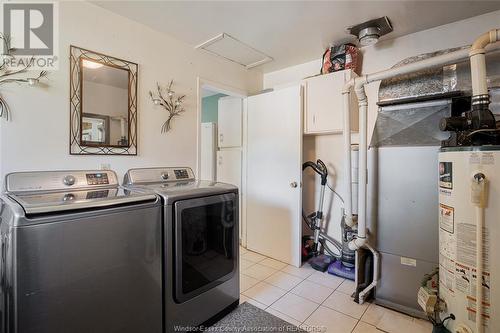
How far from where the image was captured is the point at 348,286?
233 cm

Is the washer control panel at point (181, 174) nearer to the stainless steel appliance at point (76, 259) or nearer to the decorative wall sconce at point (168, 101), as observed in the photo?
the decorative wall sconce at point (168, 101)

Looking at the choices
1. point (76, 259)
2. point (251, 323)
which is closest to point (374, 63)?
point (251, 323)

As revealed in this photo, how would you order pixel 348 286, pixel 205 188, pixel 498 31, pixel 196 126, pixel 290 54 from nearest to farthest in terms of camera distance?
pixel 498 31 → pixel 205 188 → pixel 348 286 → pixel 196 126 → pixel 290 54

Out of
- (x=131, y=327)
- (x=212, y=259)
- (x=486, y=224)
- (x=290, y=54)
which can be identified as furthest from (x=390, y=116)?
(x=131, y=327)

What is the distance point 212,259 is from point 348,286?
1452mm

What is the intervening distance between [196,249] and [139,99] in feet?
4.72

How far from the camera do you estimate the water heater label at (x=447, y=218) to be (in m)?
1.33

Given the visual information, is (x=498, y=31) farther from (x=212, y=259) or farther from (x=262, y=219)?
(x=262, y=219)

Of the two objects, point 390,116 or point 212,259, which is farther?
point 390,116

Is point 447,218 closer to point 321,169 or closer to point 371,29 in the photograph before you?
point 321,169

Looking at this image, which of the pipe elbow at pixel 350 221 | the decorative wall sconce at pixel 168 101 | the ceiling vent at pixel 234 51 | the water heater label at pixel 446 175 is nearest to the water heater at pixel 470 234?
the water heater label at pixel 446 175

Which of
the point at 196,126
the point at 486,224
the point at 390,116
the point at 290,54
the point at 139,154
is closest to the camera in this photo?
the point at 486,224

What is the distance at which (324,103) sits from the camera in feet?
8.47

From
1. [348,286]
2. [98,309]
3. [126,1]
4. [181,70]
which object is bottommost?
[348,286]
